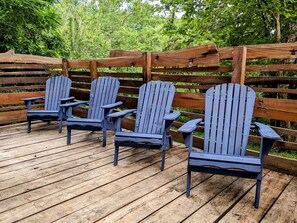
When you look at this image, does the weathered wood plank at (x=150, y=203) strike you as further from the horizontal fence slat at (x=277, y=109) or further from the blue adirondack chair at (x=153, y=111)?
the horizontal fence slat at (x=277, y=109)

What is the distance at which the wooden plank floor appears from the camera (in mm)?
1736

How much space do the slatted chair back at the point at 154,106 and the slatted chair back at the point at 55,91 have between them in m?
1.81

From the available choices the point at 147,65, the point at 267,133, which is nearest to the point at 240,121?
the point at 267,133

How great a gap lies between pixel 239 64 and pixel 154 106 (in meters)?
1.06

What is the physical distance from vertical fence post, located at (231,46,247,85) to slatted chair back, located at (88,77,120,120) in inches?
65.9

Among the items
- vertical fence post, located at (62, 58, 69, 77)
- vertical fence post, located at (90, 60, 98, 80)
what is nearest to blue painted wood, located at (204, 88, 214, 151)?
vertical fence post, located at (90, 60, 98, 80)

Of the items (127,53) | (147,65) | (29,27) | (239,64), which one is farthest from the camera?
(29,27)

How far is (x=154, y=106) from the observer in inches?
116

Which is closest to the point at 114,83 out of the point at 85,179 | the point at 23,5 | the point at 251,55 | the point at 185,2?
the point at 85,179

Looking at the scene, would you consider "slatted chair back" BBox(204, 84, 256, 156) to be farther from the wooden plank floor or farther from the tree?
the tree

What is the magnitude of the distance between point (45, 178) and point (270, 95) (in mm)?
3433

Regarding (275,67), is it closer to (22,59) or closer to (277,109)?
(277,109)

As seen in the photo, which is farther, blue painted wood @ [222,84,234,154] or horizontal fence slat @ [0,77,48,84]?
horizontal fence slat @ [0,77,48,84]

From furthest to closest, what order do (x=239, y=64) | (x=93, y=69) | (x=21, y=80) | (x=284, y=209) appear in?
(x=21, y=80), (x=93, y=69), (x=239, y=64), (x=284, y=209)
